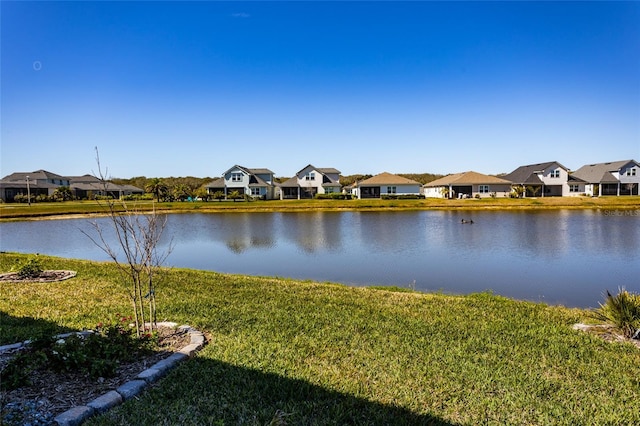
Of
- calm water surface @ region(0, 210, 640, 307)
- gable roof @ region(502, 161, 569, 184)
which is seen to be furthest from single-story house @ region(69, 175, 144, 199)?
gable roof @ region(502, 161, 569, 184)

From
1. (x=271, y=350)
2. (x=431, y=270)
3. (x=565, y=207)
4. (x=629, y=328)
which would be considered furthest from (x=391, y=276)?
(x=565, y=207)

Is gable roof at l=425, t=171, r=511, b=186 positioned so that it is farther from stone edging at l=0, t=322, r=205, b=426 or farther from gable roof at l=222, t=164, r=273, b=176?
stone edging at l=0, t=322, r=205, b=426

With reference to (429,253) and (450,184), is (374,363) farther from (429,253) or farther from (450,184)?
(450,184)

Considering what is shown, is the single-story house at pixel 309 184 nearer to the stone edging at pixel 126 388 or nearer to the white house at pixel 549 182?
the white house at pixel 549 182

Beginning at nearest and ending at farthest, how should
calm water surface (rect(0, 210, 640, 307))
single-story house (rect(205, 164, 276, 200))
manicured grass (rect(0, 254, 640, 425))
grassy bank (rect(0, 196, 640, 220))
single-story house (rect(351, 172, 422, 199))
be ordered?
1. manicured grass (rect(0, 254, 640, 425))
2. calm water surface (rect(0, 210, 640, 307))
3. grassy bank (rect(0, 196, 640, 220))
4. single-story house (rect(351, 172, 422, 199))
5. single-story house (rect(205, 164, 276, 200))

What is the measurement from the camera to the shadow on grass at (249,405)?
3.67 m

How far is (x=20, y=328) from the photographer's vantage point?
6375 millimetres

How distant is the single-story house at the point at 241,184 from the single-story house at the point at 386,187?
1417cm

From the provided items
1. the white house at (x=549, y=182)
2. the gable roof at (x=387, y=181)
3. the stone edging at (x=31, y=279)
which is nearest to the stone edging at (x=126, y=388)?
the stone edging at (x=31, y=279)

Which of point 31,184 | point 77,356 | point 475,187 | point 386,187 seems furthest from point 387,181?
point 31,184

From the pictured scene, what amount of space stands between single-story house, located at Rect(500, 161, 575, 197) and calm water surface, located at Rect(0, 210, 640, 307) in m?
30.7

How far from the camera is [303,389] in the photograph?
14.0 feet

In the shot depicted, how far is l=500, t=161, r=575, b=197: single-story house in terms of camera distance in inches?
2237

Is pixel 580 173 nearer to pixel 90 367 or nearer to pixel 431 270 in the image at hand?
pixel 431 270
